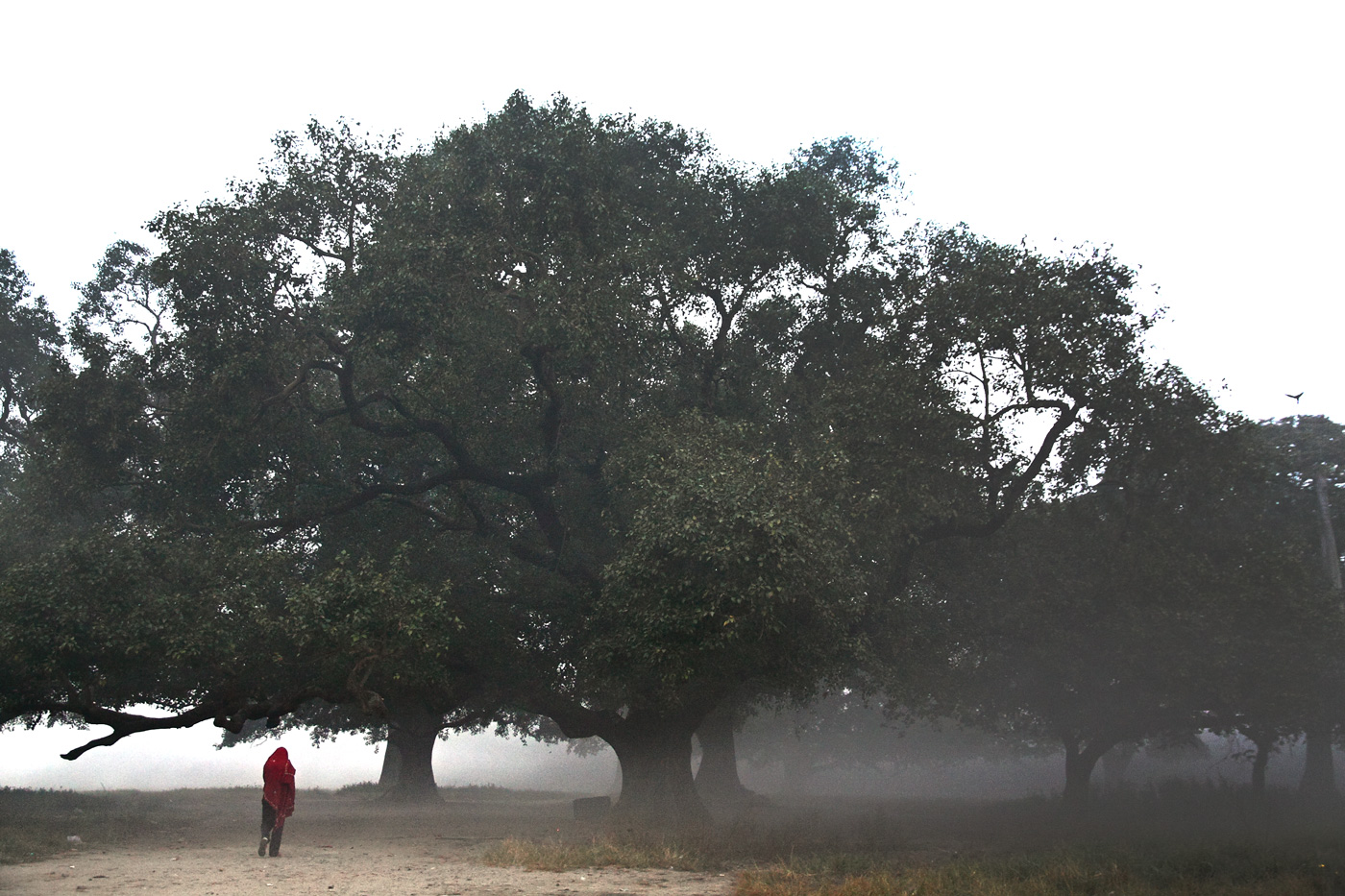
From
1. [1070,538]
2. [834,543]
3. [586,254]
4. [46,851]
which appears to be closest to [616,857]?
[834,543]

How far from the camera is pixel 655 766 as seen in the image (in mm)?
25672

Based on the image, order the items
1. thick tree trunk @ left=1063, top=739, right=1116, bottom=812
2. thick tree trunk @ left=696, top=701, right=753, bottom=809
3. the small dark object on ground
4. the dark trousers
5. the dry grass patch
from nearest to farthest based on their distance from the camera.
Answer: the dry grass patch, the dark trousers, the small dark object on ground, thick tree trunk @ left=696, top=701, right=753, bottom=809, thick tree trunk @ left=1063, top=739, right=1116, bottom=812

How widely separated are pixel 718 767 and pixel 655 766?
47.4 ft

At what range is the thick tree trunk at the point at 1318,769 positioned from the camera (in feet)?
125

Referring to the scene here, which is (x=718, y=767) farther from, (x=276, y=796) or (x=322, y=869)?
(x=322, y=869)

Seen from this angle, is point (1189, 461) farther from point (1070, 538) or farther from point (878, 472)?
point (878, 472)

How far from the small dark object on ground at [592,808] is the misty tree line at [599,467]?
1.16 meters

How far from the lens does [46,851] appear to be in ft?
57.7

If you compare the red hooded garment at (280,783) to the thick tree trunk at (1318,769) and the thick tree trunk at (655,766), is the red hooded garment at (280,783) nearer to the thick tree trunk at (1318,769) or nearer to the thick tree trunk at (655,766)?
the thick tree trunk at (655,766)

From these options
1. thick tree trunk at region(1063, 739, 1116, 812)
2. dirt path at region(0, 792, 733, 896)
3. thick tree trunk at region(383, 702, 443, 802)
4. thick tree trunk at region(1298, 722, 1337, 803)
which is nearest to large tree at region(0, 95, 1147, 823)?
dirt path at region(0, 792, 733, 896)

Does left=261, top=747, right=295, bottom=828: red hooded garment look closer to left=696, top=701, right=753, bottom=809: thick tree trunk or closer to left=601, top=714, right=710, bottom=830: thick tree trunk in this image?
left=601, top=714, right=710, bottom=830: thick tree trunk

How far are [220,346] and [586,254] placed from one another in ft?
28.6

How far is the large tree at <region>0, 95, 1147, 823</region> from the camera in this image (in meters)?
19.5

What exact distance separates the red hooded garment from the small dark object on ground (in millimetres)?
10306
